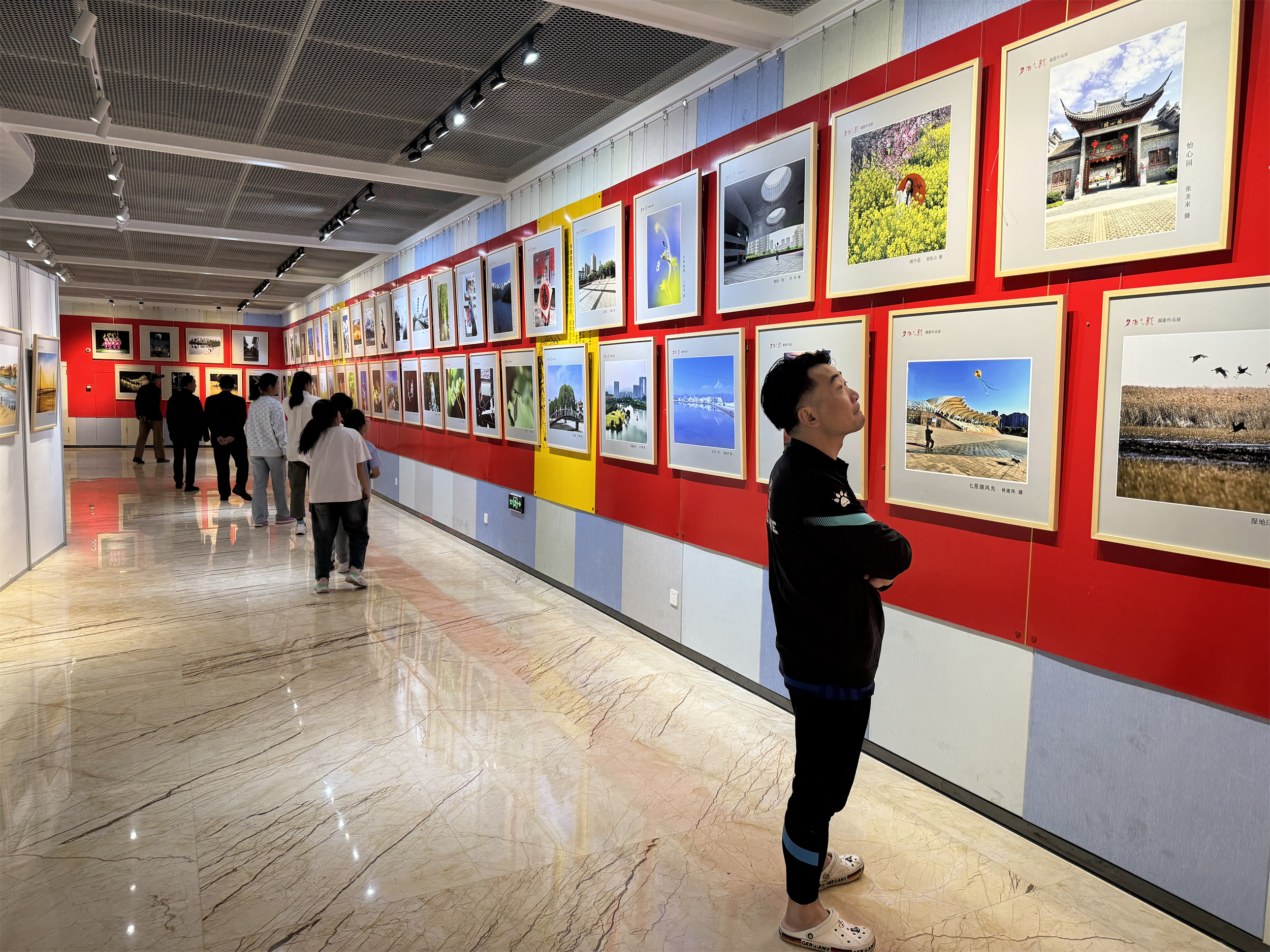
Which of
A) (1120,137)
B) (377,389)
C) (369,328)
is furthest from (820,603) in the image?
(369,328)

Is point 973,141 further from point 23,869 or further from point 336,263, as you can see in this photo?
point 336,263

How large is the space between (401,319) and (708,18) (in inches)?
325

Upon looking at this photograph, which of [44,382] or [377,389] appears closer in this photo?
[44,382]

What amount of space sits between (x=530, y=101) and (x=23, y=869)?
5.45 meters

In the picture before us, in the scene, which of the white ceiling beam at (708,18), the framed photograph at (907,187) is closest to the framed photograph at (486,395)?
the white ceiling beam at (708,18)

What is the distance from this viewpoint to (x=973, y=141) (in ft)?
11.2

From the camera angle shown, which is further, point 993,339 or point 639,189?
point 639,189

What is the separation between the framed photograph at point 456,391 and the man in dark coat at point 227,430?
10.1ft

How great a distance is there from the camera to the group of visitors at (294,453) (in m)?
6.86

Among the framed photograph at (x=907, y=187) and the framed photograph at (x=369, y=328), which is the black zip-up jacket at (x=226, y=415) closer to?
the framed photograph at (x=369, y=328)

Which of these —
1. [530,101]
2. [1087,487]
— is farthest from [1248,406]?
[530,101]

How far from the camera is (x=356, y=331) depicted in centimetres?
1433

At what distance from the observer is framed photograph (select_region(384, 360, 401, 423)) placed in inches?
476

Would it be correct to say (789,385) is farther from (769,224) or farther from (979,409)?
(769,224)
